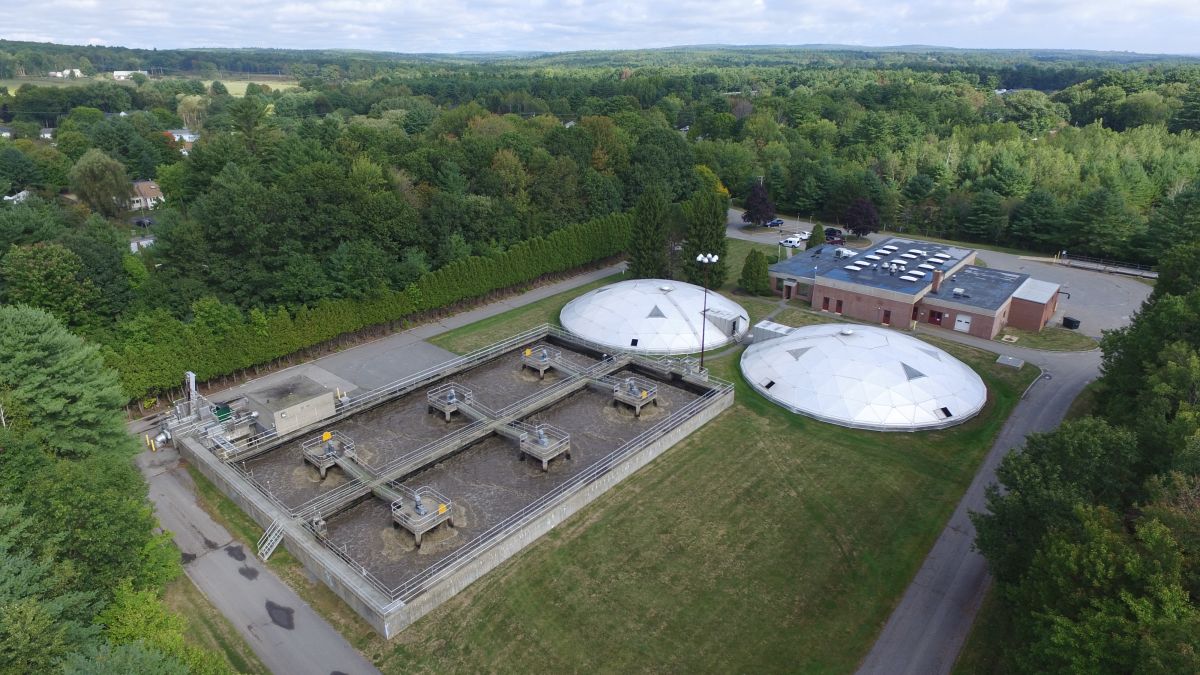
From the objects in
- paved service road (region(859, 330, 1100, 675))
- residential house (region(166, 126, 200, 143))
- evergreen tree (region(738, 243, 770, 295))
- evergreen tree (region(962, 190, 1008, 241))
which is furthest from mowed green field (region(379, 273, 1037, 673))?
residential house (region(166, 126, 200, 143))

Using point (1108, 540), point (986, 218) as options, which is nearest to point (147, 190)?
point (1108, 540)

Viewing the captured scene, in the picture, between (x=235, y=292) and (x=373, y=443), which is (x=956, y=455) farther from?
(x=235, y=292)

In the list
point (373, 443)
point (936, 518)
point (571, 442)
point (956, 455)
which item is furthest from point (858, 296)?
point (373, 443)

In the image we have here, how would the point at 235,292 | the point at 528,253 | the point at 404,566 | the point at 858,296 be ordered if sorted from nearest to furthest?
the point at 404,566 < the point at 235,292 < the point at 858,296 < the point at 528,253

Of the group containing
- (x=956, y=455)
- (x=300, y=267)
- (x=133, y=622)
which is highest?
(x=300, y=267)

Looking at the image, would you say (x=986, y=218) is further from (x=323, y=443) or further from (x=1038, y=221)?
(x=323, y=443)

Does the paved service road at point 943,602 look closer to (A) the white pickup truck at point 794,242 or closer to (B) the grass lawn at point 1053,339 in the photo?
(B) the grass lawn at point 1053,339

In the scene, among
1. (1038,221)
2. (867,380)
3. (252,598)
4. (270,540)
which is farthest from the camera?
(1038,221)
